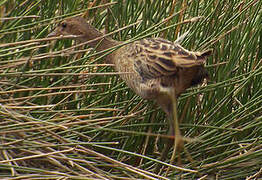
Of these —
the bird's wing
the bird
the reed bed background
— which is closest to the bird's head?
the reed bed background

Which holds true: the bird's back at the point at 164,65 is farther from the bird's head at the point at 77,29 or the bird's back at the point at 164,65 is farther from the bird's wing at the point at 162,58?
the bird's head at the point at 77,29

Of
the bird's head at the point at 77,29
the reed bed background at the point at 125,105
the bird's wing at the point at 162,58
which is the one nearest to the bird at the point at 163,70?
the bird's wing at the point at 162,58

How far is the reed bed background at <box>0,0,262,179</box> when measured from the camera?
117 inches

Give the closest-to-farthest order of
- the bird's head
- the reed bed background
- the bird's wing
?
the bird's wing < the reed bed background < the bird's head

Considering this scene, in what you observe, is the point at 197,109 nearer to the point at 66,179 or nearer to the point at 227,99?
the point at 227,99

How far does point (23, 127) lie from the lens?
2924mm

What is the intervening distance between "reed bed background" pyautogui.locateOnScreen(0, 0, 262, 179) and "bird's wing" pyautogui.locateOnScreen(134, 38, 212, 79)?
11 cm

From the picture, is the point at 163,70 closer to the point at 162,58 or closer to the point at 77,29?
the point at 162,58

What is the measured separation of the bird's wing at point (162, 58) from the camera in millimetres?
2834

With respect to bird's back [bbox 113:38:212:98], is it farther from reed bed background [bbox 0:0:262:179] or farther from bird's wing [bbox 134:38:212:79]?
reed bed background [bbox 0:0:262:179]

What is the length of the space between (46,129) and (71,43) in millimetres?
1244

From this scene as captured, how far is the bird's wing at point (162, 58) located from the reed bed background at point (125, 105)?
0.11 meters

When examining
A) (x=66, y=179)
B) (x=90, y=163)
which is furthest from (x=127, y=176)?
(x=66, y=179)

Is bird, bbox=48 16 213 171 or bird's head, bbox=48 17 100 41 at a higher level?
bird's head, bbox=48 17 100 41
